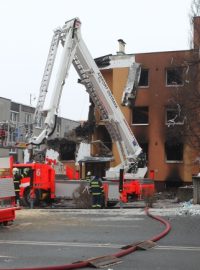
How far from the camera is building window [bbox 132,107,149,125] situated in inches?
1572

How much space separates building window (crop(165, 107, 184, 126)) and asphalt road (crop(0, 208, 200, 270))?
18647 millimetres

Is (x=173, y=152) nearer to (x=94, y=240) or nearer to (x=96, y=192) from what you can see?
(x=96, y=192)

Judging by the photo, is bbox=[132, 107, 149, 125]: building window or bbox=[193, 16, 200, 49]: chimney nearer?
bbox=[193, 16, 200, 49]: chimney

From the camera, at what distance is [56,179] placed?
84.4ft

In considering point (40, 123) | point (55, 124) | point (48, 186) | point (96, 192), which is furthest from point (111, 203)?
point (40, 123)

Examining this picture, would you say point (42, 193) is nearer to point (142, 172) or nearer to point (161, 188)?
point (142, 172)

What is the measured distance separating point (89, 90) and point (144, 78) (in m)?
13.0

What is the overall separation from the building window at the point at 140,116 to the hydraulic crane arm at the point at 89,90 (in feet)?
36.5

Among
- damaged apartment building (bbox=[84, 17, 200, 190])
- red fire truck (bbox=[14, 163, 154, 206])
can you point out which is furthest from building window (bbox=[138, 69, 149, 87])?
red fire truck (bbox=[14, 163, 154, 206])

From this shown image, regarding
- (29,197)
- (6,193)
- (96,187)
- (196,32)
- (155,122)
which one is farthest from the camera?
(155,122)

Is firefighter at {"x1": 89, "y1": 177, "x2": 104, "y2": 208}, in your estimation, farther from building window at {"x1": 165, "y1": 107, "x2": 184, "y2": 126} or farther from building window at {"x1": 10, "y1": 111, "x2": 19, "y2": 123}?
building window at {"x1": 10, "y1": 111, "x2": 19, "y2": 123}

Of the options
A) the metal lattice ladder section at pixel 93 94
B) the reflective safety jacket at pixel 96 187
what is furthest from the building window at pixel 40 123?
the metal lattice ladder section at pixel 93 94

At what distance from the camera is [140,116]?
132 feet

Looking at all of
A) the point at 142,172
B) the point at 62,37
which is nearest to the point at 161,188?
the point at 142,172
